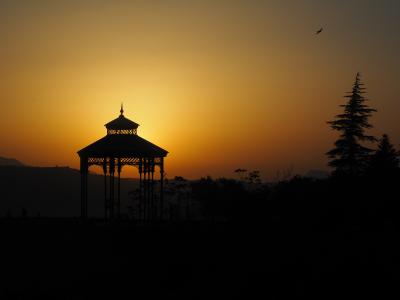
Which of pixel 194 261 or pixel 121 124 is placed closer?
pixel 194 261

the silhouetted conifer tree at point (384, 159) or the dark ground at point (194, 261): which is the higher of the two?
the silhouetted conifer tree at point (384, 159)

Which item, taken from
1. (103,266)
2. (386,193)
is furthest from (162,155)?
(386,193)

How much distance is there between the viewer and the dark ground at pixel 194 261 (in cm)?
3647

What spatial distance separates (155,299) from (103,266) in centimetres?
543

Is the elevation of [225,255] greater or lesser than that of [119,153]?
lesser

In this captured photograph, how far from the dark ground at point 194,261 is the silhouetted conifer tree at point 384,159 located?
14125 mm

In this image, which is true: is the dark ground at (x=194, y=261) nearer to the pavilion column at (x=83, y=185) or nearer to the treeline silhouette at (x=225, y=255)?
the treeline silhouette at (x=225, y=255)

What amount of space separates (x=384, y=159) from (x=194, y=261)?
26.7 meters

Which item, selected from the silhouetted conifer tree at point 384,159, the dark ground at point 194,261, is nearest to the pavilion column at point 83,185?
the dark ground at point 194,261

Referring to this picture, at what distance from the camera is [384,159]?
62.3m

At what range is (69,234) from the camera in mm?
43500

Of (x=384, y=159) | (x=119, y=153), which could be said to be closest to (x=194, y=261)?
(x=119, y=153)

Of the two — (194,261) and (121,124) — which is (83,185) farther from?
(194,261)

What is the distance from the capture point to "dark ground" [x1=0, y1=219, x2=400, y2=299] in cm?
3647
